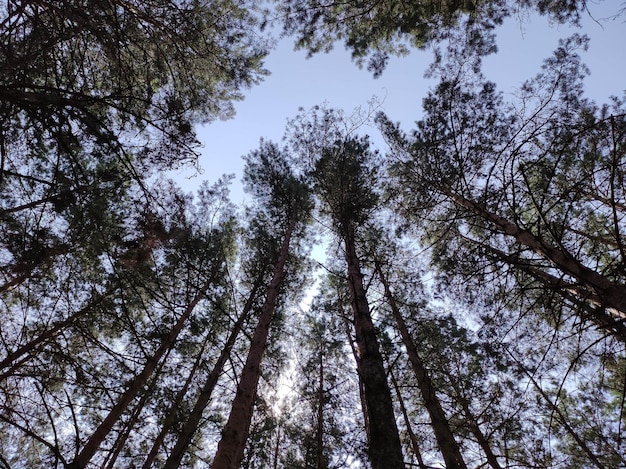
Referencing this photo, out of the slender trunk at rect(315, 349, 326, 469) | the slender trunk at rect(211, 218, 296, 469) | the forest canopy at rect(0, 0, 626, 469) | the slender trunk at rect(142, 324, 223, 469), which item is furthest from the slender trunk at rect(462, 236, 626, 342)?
the slender trunk at rect(315, 349, 326, 469)

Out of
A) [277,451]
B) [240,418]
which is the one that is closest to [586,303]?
[240,418]

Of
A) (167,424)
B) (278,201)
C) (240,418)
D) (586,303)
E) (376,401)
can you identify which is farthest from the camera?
(278,201)

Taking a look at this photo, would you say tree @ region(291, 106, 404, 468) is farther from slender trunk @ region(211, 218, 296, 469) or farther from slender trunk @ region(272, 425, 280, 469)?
slender trunk @ region(272, 425, 280, 469)

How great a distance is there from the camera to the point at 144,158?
431 centimetres

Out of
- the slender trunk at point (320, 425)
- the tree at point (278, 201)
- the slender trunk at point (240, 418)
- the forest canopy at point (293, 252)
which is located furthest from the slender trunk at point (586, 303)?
the slender trunk at point (320, 425)

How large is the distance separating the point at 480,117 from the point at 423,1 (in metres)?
2.58

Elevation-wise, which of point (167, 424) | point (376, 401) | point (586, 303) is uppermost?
point (167, 424)

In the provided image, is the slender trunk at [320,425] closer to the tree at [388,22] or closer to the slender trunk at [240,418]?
the slender trunk at [240,418]

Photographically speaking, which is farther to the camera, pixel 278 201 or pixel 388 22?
pixel 278 201

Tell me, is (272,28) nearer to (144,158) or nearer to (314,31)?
(314,31)

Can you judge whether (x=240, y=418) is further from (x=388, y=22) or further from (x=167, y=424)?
(x=388, y=22)

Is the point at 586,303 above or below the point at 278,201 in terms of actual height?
below

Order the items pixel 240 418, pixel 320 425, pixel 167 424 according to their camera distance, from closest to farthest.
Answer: pixel 240 418 → pixel 167 424 → pixel 320 425

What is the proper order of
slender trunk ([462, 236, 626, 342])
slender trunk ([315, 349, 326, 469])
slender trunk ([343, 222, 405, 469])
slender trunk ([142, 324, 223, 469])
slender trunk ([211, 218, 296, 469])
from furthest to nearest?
1. slender trunk ([315, 349, 326, 469])
2. slender trunk ([142, 324, 223, 469])
3. slender trunk ([211, 218, 296, 469])
4. slender trunk ([343, 222, 405, 469])
5. slender trunk ([462, 236, 626, 342])
